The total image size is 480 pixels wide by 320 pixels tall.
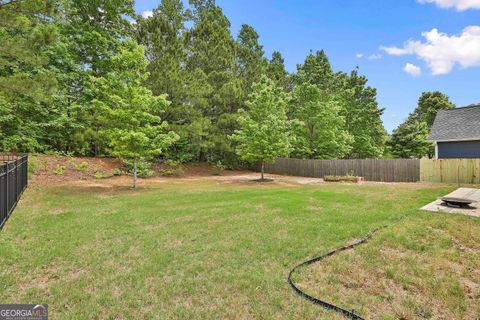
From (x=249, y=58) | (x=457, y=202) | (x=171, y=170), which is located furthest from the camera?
(x=249, y=58)

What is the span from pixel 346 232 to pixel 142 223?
4591mm

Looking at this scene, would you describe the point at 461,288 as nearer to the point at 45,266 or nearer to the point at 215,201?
the point at 45,266

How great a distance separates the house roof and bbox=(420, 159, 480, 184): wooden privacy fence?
2.58m

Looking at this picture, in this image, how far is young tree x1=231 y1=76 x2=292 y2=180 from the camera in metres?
15.7

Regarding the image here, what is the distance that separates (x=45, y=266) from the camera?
3939mm

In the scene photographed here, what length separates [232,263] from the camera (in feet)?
12.8

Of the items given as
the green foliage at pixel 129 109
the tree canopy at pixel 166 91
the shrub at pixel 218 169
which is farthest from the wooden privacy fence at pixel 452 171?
the shrub at pixel 218 169

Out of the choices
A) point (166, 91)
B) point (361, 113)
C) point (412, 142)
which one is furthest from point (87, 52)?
point (412, 142)

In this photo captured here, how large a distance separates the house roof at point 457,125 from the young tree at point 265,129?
915 cm

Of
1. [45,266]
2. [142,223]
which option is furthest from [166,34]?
[45,266]

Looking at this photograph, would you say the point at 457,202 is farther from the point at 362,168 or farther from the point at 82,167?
the point at 82,167

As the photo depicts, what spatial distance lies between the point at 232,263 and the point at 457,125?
18.3m

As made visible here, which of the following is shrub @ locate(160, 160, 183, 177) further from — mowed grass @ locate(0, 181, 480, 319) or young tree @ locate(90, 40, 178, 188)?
mowed grass @ locate(0, 181, 480, 319)

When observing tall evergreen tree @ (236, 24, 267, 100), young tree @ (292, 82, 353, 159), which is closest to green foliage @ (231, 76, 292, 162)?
young tree @ (292, 82, 353, 159)
